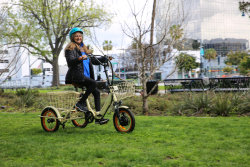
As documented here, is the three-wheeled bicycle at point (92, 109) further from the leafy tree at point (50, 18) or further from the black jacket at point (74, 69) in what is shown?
the leafy tree at point (50, 18)

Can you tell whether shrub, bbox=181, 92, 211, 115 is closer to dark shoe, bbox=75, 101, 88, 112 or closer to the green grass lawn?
the green grass lawn

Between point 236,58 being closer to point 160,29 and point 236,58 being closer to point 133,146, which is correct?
point 160,29

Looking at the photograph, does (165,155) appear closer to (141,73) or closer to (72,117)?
(72,117)

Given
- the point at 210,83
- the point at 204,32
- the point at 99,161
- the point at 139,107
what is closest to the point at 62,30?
the point at 210,83

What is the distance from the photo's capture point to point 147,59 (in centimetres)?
873

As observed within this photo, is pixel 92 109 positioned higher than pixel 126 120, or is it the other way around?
pixel 92 109

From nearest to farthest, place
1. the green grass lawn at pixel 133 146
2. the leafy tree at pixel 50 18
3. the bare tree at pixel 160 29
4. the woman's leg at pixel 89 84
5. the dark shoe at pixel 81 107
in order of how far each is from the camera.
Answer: the green grass lawn at pixel 133 146 < the woman's leg at pixel 89 84 < the dark shoe at pixel 81 107 < the bare tree at pixel 160 29 < the leafy tree at pixel 50 18

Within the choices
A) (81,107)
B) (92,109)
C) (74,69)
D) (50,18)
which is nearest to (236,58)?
(50,18)

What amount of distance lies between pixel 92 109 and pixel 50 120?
2.89ft

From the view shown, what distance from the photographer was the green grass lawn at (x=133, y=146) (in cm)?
344

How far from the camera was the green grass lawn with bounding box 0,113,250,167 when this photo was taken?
344 cm

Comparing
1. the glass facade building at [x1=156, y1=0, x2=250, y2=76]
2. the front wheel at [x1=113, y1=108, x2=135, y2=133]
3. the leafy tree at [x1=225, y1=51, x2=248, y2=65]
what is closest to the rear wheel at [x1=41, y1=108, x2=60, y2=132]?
the front wheel at [x1=113, y1=108, x2=135, y2=133]

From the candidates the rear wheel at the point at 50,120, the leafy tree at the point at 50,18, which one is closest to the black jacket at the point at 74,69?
the rear wheel at the point at 50,120

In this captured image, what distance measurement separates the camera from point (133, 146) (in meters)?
4.18
